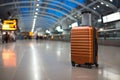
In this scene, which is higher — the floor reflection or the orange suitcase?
the orange suitcase

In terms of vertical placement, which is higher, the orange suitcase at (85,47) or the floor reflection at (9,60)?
the orange suitcase at (85,47)

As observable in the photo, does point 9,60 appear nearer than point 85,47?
No

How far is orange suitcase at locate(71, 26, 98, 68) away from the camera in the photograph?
7.72 meters

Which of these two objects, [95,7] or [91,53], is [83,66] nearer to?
[91,53]

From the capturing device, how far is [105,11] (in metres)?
45.8

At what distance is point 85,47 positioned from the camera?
788cm

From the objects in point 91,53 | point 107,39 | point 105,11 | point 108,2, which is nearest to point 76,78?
point 91,53

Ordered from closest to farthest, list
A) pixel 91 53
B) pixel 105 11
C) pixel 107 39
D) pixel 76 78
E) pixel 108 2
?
pixel 76 78 → pixel 91 53 → pixel 107 39 → pixel 108 2 → pixel 105 11

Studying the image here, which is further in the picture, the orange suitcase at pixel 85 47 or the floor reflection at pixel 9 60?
the floor reflection at pixel 9 60

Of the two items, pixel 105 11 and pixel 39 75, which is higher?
pixel 105 11

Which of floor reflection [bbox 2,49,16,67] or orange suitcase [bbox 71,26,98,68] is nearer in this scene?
orange suitcase [bbox 71,26,98,68]

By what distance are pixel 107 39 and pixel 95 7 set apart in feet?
81.4

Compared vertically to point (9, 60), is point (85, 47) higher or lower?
higher

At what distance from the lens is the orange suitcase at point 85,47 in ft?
25.3
